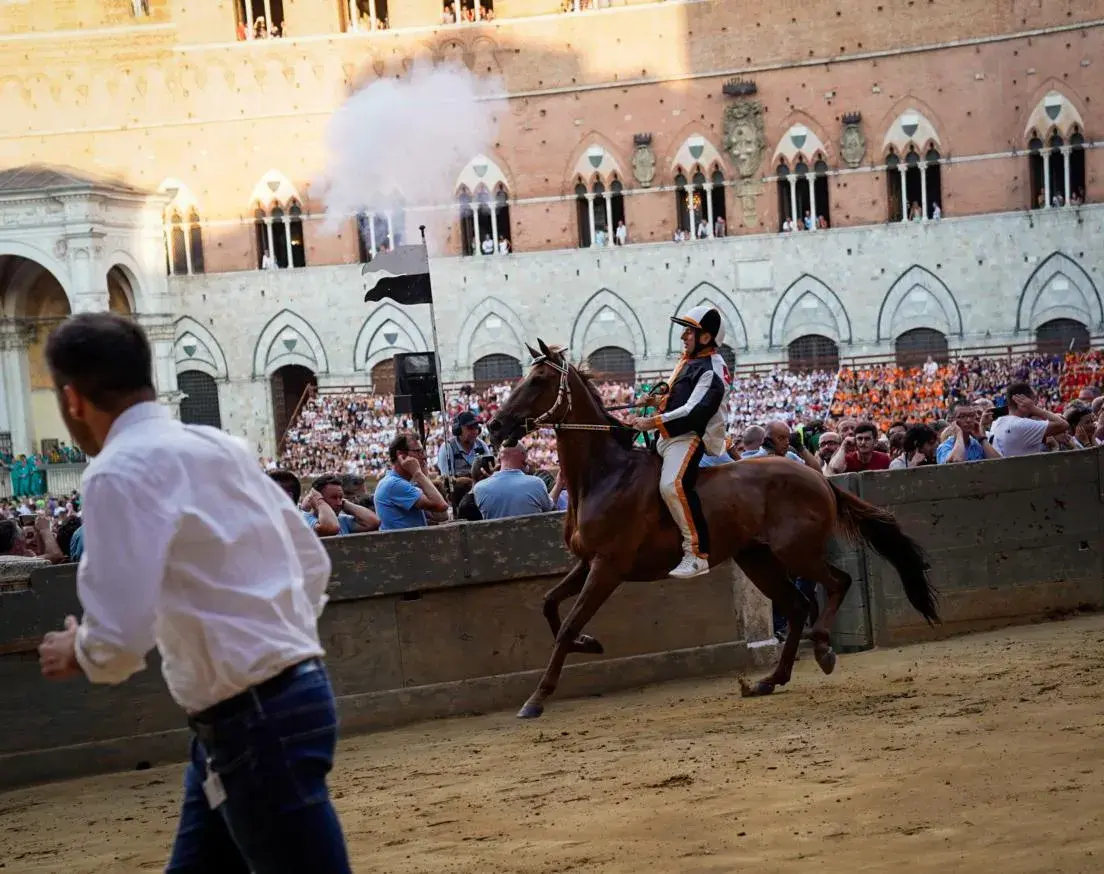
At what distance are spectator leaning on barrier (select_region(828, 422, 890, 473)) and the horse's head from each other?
367 cm

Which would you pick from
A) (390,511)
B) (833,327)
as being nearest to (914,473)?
(390,511)

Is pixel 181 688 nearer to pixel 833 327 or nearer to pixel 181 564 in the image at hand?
pixel 181 564

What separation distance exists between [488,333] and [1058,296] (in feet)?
45.7

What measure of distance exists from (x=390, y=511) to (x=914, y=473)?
13.2ft

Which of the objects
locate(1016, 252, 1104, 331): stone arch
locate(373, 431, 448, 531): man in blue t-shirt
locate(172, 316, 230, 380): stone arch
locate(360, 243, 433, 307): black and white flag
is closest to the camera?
locate(373, 431, 448, 531): man in blue t-shirt

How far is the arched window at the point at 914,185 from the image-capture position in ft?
123

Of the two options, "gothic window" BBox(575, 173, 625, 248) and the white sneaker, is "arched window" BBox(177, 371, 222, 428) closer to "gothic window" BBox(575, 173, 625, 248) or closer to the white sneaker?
"gothic window" BBox(575, 173, 625, 248)

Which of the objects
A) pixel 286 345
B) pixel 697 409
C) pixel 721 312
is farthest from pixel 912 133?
pixel 697 409

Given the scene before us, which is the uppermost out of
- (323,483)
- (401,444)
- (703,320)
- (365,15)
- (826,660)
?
(365,15)

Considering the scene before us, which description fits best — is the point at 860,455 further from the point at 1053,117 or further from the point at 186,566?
the point at 1053,117

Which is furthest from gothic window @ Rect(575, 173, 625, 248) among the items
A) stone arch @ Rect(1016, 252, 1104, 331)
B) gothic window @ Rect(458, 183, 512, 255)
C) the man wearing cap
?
the man wearing cap

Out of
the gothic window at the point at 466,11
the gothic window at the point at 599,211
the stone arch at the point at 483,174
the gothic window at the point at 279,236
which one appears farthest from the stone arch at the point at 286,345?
the gothic window at the point at 466,11

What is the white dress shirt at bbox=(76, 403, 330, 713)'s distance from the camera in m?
3.18

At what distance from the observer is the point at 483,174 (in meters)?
39.5
